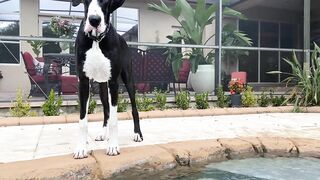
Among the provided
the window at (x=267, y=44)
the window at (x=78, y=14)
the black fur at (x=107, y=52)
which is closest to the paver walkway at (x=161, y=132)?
the black fur at (x=107, y=52)

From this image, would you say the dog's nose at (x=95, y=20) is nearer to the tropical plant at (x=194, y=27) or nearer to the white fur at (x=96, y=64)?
the white fur at (x=96, y=64)

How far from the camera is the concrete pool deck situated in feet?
8.00

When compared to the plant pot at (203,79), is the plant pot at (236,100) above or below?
below

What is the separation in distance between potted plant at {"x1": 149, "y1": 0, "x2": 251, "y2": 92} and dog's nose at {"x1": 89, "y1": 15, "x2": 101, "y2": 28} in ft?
13.7

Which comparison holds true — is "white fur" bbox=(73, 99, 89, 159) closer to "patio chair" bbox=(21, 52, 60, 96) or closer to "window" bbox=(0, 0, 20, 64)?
"patio chair" bbox=(21, 52, 60, 96)

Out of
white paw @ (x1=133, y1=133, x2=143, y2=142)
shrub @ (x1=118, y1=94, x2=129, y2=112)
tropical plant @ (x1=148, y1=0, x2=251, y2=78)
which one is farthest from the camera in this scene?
tropical plant @ (x1=148, y1=0, x2=251, y2=78)

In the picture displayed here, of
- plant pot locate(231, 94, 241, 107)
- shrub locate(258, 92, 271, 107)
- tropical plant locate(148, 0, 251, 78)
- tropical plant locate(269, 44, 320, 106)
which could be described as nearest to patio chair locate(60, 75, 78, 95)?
tropical plant locate(148, 0, 251, 78)

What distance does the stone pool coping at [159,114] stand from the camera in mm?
4676

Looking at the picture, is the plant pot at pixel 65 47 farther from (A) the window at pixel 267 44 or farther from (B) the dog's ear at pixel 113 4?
(B) the dog's ear at pixel 113 4

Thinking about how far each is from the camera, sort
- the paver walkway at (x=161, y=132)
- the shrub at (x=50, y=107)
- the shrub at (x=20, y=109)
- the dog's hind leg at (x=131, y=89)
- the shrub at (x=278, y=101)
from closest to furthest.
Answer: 1. the paver walkway at (x=161, y=132)
2. the dog's hind leg at (x=131, y=89)
3. the shrub at (x=20, y=109)
4. the shrub at (x=50, y=107)
5. the shrub at (x=278, y=101)

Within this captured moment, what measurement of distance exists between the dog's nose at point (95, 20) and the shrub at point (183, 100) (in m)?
3.75

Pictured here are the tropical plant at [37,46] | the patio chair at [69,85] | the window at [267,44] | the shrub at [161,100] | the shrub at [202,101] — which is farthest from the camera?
the window at [267,44]

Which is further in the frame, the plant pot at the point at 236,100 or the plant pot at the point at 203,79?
the plant pot at the point at 203,79

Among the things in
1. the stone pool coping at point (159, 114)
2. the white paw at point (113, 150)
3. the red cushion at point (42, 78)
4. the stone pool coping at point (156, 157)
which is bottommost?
the stone pool coping at point (156, 157)
